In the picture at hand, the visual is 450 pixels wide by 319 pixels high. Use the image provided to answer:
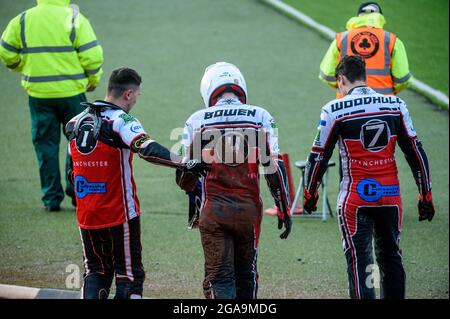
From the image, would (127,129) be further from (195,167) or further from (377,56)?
(377,56)

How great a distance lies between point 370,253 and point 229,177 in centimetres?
140

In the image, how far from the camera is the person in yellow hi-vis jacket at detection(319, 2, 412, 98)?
10.6 m

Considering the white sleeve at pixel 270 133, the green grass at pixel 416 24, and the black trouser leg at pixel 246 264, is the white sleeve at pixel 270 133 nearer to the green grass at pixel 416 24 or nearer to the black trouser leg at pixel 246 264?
the black trouser leg at pixel 246 264

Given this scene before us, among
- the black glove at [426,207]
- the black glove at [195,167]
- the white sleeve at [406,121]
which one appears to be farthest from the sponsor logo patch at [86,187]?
the black glove at [426,207]

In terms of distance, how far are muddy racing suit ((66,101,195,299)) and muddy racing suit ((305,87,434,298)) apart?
1.61 m

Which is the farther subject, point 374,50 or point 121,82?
point 374,50

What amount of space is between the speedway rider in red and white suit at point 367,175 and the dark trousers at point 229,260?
909 mm

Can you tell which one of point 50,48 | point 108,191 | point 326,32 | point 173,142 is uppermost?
point 326,32

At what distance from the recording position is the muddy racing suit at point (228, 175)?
267 inches

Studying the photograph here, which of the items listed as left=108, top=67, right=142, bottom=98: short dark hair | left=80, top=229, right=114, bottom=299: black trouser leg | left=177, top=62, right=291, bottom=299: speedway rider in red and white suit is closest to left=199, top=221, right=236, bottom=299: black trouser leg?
left=177, top=62, right=291, bottom=299: speedway rider in red and white suit

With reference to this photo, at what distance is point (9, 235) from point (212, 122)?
13.8 feet

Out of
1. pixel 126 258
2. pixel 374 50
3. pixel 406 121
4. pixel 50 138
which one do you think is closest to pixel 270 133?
pixel 406 121

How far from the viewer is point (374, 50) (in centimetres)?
→ 1059

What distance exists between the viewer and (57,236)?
1015 centimetres
